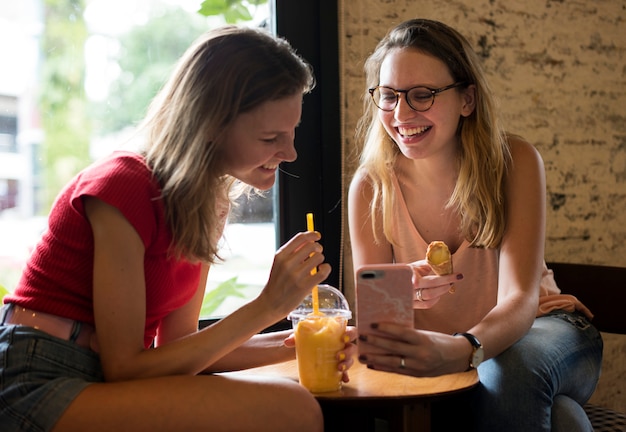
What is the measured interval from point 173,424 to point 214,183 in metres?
0.57

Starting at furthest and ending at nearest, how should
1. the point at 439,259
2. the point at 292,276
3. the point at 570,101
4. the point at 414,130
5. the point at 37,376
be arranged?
the point at 570,101, the point at 414,130, the point at 439,259, the point at 292,276, the point at 37,376

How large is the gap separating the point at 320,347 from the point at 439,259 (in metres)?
0.53

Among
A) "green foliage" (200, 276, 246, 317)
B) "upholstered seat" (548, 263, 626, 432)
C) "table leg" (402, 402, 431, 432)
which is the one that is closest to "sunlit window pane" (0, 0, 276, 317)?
"green foliage" (200, 276, 246, 317)

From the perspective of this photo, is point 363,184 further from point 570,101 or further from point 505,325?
point 570,101

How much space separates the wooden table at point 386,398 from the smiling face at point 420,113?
705 millimetres

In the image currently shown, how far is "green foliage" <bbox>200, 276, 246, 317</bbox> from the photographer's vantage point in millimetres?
2799

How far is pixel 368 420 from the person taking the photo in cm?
194

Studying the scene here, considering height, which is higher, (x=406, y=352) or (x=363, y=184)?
(x=363, y=184)

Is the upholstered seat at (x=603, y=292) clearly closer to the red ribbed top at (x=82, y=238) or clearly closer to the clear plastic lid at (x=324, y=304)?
the clear plastic lid at (x=324, y=304)

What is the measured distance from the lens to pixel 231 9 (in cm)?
282

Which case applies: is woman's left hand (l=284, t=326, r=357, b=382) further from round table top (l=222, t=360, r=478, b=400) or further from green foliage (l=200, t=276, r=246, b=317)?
green foliage (l=200, t=276, r=246, b=317)

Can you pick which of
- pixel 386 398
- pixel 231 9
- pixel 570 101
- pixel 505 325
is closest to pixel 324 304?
pixel 386 398

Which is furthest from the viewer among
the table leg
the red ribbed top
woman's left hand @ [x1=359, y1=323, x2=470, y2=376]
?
the table leg

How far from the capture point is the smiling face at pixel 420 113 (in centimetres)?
227
